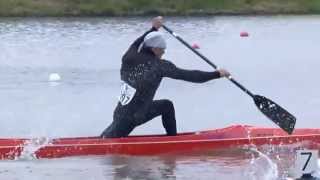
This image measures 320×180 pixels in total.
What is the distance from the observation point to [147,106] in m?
11.5

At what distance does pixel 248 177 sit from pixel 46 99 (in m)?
7.66

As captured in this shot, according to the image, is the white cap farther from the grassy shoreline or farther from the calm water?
the grassy shoreline

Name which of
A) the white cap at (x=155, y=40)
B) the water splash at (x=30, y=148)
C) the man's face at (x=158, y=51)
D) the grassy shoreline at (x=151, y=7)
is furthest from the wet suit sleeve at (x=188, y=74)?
the grassy shoreline at (x=151, y=7)

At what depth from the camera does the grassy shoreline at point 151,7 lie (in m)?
45.0

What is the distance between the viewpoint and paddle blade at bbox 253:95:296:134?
11.6 m

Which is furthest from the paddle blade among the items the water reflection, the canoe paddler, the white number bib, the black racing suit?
the white number bib

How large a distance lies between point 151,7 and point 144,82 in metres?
35.7

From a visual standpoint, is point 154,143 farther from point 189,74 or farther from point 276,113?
point 276,113

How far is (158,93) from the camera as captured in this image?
727 inches

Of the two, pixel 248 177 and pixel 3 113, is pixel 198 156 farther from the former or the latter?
pixel 3 113

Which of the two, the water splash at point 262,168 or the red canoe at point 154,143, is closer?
the water splash at point 262,168

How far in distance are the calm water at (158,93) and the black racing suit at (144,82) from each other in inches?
18.4

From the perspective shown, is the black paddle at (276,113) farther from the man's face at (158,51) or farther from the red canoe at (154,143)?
the man's face at (158,51)

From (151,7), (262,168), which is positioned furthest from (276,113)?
(151,7)
